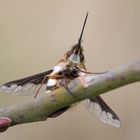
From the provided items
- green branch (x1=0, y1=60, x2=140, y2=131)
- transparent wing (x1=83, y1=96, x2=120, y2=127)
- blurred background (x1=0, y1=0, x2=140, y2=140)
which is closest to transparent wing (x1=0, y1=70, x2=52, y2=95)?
transparent wing (x1=83, y1=96, x2=120, y2=127)

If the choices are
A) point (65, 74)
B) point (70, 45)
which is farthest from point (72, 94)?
point (70, 45)

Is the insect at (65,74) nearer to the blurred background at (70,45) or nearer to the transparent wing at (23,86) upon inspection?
the transparent wing at (23,86)

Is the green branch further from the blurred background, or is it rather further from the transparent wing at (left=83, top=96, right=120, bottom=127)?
the blurred background

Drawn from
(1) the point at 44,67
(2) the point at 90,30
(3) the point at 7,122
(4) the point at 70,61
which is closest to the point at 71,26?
(2) the point at 90,30

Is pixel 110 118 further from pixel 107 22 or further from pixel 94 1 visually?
pixel 94 1

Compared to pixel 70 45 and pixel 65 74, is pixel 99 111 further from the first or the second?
pixel 70 45
